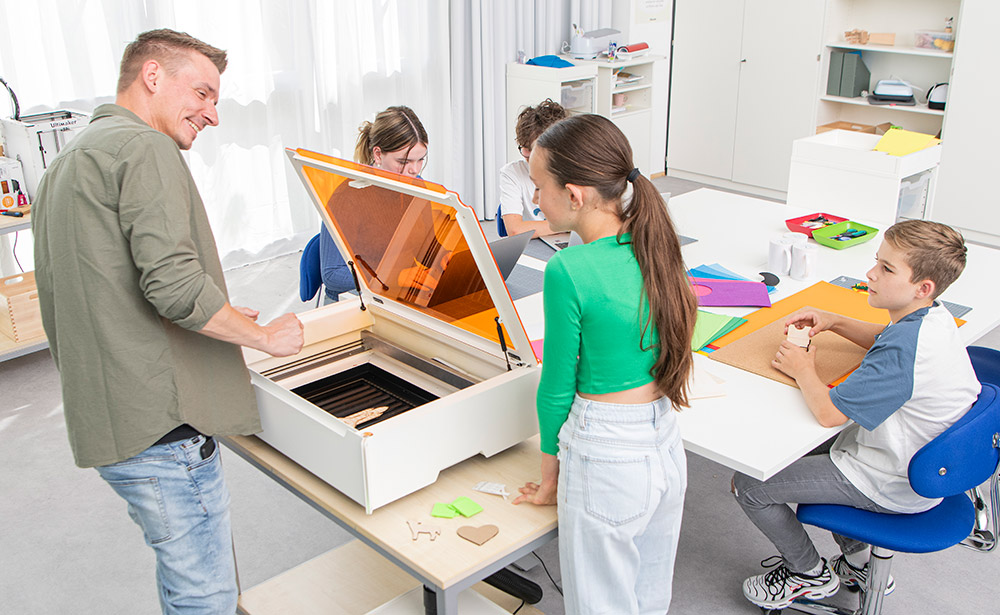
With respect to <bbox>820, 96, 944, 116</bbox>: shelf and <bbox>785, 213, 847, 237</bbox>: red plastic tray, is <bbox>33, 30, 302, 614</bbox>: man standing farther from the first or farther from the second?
<bbox>820, 96, 944, 116</bbox>: shelf

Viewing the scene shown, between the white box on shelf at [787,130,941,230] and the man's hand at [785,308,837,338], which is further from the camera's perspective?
the white box on shelf at [787,130,941,230]

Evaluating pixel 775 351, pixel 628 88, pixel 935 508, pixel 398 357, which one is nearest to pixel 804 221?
pixel 775 351

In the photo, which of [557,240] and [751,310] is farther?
[557,240]

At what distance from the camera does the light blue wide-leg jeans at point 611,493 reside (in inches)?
59.2

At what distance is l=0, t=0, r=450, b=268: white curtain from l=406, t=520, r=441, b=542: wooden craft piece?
3.29 metres

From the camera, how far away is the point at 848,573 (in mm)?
2264

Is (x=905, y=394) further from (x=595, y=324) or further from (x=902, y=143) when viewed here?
(x=902, y=143)

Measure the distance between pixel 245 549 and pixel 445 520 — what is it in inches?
47.6

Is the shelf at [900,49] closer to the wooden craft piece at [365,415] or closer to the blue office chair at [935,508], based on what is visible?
the blue office chair at [935,508]

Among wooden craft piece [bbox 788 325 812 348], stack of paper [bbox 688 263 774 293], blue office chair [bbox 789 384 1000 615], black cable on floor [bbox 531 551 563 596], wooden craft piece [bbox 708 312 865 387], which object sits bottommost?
black cable on floor [bbox 531 551 563 596]

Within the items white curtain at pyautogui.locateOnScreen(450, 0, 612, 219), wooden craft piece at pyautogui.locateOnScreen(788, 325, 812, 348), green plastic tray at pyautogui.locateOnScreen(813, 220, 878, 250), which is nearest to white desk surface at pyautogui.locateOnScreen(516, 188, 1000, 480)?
green plastic tray at pyautogui.locateOnScreen(813, 220, 878, 250)

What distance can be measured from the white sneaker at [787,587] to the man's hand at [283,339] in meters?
1.33

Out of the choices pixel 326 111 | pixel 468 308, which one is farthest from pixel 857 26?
pixel 468 308

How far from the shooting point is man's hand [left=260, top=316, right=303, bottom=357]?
1.59m
